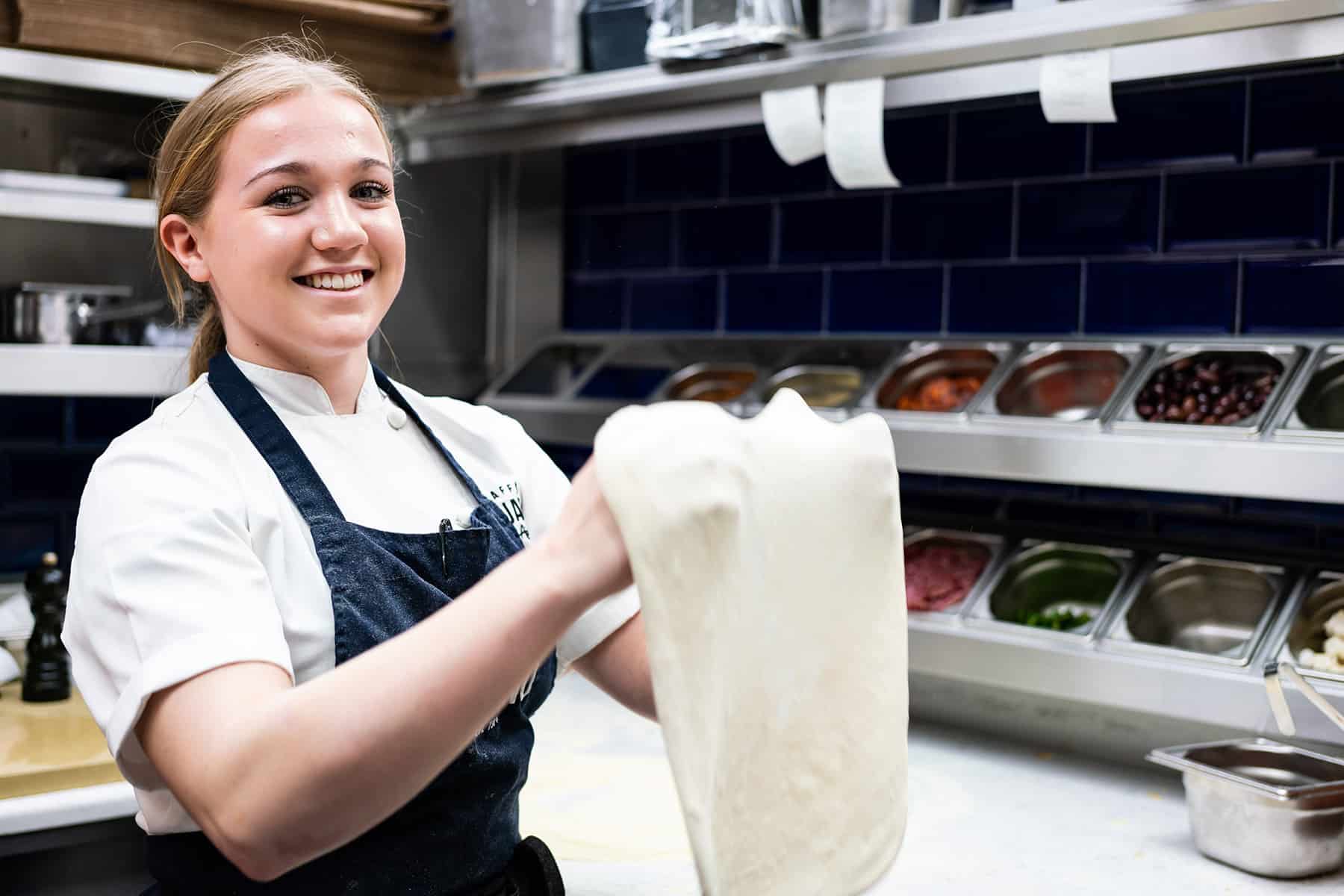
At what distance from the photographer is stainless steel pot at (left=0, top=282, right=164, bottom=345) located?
2111 mm

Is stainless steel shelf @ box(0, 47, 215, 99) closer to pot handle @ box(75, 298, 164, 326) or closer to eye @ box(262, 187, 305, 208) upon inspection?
pot handle @ box(75, 298, 164, 326)

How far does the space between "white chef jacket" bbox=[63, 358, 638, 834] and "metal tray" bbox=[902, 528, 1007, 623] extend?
957mm

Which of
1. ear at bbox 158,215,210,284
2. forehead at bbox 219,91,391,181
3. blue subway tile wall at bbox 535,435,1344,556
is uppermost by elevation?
forehead at bbox 219,91,391,181

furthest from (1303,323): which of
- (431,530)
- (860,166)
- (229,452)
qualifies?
(229,452)

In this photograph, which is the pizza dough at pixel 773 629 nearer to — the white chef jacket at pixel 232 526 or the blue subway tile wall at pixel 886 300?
the white chef jacket at pixel 232 526

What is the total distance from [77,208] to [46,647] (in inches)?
29.0

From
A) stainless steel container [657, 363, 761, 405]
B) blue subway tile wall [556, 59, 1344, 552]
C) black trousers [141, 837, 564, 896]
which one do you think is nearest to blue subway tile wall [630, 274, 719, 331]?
blue subway tile wall [556, 59, 1344, 552]

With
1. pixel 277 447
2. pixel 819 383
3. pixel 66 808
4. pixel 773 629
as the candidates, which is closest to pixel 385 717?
pixel 773 629

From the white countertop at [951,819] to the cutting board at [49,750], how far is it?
0.02m

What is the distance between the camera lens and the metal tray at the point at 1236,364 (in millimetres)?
1824

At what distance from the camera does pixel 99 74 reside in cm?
211

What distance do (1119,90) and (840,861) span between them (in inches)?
66.5

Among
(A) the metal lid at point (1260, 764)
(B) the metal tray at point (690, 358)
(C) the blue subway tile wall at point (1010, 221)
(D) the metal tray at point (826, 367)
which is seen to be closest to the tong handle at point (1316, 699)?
(A) the metal lid at point (1260, 764)

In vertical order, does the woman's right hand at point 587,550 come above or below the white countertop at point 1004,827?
above
